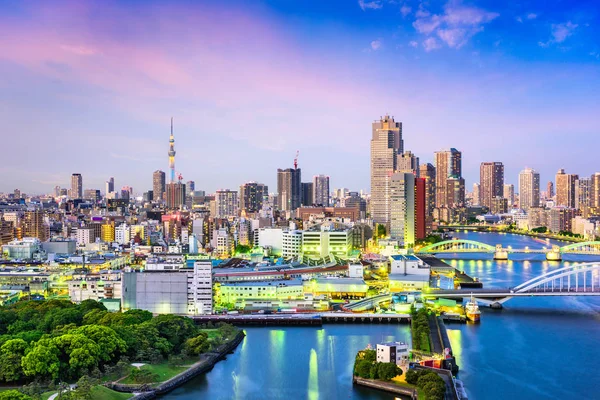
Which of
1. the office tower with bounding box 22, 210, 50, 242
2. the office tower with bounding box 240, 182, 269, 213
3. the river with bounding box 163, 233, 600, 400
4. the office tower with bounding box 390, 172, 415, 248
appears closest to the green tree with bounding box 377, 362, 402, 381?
the river with bounding box 163, 233, 600, 400

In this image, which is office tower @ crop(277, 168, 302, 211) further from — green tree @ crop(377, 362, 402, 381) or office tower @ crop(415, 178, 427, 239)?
green tree @ crop(377, 362, 402, 381)

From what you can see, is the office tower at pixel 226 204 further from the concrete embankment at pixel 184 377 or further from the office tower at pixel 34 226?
the concrete embankment at pixel 184 377

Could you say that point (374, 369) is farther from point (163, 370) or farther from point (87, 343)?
point (87, 343)

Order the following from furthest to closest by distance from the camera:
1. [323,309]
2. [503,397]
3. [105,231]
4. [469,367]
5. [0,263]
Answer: [105,231] → [0,263] → [323,309] → [469,367] → [503,397]

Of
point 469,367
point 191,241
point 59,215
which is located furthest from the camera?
point 59,215

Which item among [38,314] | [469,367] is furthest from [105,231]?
[469,367]

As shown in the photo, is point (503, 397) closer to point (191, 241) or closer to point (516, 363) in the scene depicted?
point (516, 363)

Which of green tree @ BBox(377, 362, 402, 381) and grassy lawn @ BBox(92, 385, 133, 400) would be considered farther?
green tree @ BBox(377, 362, 402, 381)
